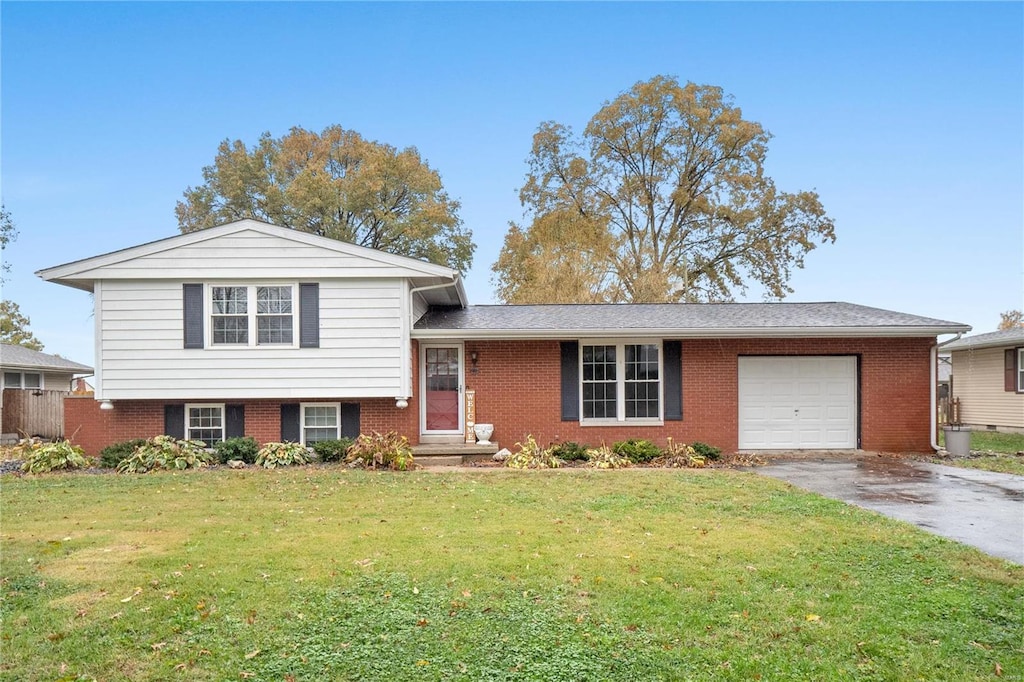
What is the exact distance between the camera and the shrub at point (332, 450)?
42.7 feet

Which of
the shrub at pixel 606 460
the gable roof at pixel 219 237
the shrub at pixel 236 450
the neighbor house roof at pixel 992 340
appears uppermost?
the gable roof at pixel 219 237

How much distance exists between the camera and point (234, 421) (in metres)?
14.0

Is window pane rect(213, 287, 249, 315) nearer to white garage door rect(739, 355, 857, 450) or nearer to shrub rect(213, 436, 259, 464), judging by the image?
shrub rect(213, 436, 259, 464)

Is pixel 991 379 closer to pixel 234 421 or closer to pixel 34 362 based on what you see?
pixel 234 421

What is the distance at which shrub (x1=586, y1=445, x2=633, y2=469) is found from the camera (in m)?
12.3

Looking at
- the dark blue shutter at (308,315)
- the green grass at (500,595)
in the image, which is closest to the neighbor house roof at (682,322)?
the dark blue shutter at (308,315)

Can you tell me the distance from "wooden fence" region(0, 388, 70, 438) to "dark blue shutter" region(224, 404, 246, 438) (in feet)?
32.1

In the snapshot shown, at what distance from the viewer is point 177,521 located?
7.55m

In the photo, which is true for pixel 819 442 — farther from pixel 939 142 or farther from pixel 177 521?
pixel 177 521

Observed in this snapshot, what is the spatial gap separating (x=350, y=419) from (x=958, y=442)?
12727mm

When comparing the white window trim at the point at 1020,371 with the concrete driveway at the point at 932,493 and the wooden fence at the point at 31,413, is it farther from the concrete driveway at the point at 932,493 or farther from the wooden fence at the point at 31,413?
the wooden fence at the point at 31,413

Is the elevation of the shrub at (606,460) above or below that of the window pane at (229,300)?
below

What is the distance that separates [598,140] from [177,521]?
→ 27.2m

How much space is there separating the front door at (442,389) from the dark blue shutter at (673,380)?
4.47m
